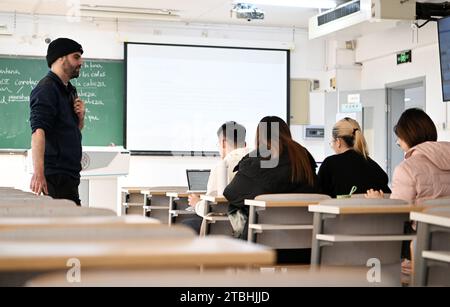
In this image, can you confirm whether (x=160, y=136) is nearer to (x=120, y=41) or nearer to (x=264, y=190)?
(x=120, y=41)

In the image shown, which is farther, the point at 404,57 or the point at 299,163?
the point at 404,57

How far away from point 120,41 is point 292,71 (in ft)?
8.40

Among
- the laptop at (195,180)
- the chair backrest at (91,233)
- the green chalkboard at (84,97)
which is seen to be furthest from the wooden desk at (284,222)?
the green chalkboard at (84,97)

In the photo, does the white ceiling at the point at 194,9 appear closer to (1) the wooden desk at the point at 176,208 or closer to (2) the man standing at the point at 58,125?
(1) the wooden desk at the point at 176,208

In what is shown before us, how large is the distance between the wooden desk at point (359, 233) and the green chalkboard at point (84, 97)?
7.50 m

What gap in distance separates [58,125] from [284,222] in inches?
52.4

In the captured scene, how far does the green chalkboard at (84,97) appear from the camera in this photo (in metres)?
10.6

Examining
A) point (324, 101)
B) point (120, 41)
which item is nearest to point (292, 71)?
point (324, 101)

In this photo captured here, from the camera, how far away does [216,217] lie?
551 centimetres

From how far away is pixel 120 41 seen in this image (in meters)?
11.0

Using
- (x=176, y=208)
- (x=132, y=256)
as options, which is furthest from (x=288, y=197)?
(x=132, y=256)

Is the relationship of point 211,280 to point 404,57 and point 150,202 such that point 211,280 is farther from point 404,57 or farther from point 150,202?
point 404,57

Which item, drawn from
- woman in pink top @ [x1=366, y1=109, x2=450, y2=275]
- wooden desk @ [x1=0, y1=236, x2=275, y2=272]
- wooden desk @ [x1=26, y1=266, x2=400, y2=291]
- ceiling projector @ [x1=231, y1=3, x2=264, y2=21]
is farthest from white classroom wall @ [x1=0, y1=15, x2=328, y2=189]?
wooden desk @ [x1=26, y1=266, x2=400, y2=291]

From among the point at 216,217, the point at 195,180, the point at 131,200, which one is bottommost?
the point at 131,200
